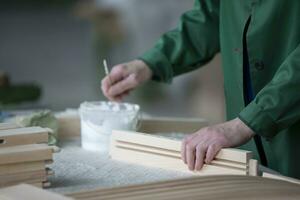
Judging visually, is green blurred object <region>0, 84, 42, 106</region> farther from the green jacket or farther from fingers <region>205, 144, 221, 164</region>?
fingers <region>205, 144, 221, 164</region>

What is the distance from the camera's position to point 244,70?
1.89 meters

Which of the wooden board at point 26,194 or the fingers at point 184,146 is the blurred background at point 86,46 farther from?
the wooden board at point 26,194

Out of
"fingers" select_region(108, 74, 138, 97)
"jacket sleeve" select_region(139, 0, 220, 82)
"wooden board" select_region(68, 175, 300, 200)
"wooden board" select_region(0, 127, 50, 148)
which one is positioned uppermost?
"jacket sleeve" select_region(139, 0, 220, 82)

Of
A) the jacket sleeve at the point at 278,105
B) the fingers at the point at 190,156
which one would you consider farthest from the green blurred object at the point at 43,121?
the jacket sleeve at the point at 278,105

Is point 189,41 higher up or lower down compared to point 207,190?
higher up

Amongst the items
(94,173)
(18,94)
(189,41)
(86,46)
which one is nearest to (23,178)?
(94,173)

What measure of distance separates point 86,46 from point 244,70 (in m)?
6.36

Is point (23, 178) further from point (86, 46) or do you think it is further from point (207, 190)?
point (86, 46)

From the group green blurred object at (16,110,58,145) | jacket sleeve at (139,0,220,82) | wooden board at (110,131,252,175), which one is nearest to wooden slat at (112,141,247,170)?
wooden board at (110,131,252,175)

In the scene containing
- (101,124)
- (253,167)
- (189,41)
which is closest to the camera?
(253,167)

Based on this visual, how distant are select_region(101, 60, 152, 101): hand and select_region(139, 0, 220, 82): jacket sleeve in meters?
0.07

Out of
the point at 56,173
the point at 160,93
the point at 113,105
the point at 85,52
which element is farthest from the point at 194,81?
the point at 56,173

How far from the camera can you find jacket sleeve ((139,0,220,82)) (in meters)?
2.13

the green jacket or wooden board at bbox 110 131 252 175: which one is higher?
the green jacket
